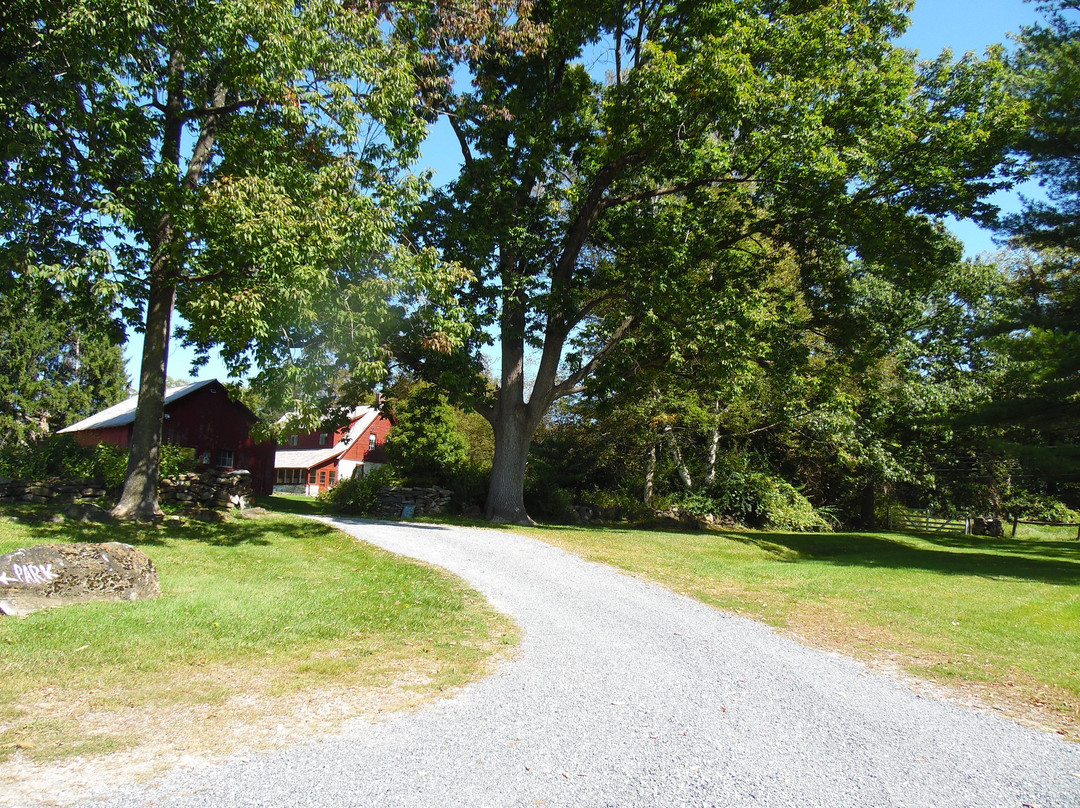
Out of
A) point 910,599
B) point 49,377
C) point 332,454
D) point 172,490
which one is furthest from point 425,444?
point 49,377

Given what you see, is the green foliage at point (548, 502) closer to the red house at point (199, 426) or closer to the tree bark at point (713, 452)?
the tree bark at point (713, 452)

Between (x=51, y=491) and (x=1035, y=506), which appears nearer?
(x=51, y=491)

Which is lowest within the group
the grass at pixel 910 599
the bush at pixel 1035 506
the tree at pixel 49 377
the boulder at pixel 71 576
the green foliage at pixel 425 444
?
the grass at pixel 910 599

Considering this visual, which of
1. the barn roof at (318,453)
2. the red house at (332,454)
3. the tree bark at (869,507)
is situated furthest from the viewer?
the red house at (332,454)

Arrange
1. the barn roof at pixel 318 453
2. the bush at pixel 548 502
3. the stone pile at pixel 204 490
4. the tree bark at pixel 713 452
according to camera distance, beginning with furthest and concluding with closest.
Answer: the barn roof at pixel 318 453
the tree bark at pixel 713 452
the bush at pixel 548 502
the stone pile at pixel 204 490

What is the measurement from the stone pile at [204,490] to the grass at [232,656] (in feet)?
23.0

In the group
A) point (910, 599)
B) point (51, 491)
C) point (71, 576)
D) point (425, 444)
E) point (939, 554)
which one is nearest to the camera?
point (71, 576)

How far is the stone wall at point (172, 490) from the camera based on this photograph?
1586 cm

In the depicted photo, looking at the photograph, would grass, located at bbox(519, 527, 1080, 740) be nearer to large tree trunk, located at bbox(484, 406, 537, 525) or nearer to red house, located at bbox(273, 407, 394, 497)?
large tree trunk, located at bbox(484, 406, 537, 525)

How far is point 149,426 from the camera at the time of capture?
14125mm

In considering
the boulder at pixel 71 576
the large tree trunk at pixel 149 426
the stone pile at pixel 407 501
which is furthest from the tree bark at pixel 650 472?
the boulder at pixel 71 576

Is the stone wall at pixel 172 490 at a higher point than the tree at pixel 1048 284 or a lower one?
lower

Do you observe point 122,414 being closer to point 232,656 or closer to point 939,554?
point 232,656

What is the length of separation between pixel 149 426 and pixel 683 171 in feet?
43.9
